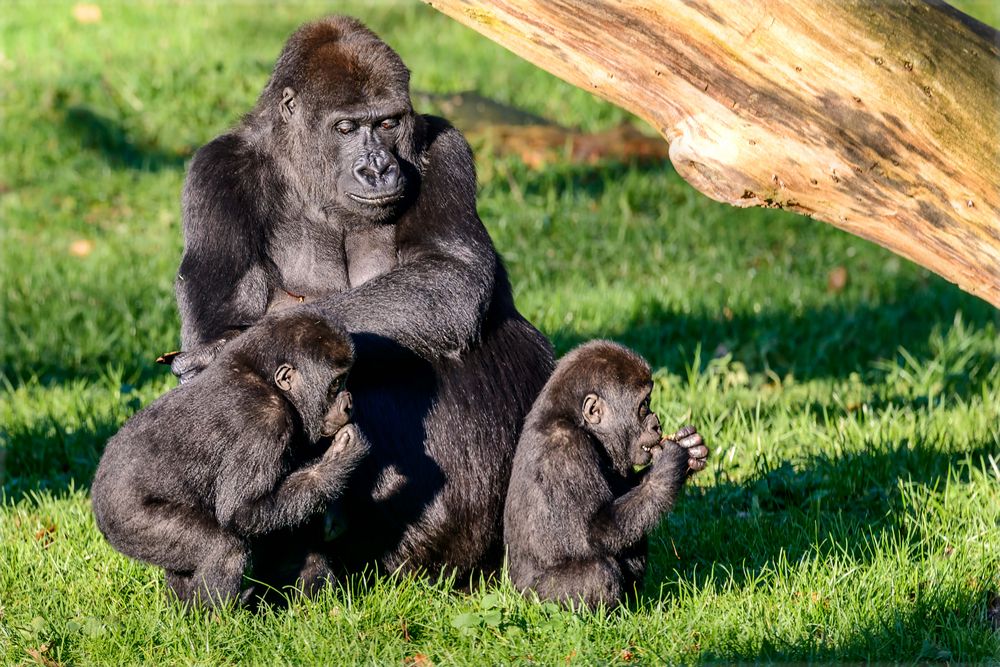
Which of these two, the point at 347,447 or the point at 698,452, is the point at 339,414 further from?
the point at 698,452

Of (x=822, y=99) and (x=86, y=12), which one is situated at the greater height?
(x=822, y=99)

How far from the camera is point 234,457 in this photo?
424cm

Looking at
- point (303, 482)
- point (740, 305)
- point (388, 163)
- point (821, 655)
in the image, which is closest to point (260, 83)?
point (740, 305)

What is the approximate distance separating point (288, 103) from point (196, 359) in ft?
3.57

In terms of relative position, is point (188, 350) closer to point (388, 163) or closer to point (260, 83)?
point (388, 163)

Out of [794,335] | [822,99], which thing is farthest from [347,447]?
[794,335]

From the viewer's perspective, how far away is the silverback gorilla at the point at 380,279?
468 cm

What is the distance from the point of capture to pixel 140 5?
46.3ft

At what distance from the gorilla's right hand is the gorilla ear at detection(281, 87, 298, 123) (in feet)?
3.08

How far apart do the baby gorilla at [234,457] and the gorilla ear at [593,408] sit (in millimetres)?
799

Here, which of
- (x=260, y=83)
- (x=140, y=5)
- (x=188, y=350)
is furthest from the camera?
(x=140, y=5)

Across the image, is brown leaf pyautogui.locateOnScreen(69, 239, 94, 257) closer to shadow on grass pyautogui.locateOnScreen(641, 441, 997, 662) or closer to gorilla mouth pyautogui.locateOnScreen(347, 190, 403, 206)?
gorilla mouth pyautogui.locateOnScreen(347, 190, 403, 206)

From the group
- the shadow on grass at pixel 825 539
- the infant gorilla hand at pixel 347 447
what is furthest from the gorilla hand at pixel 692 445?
the infant gorilla hand at pixel 347 447

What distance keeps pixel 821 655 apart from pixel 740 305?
14.7 feet
